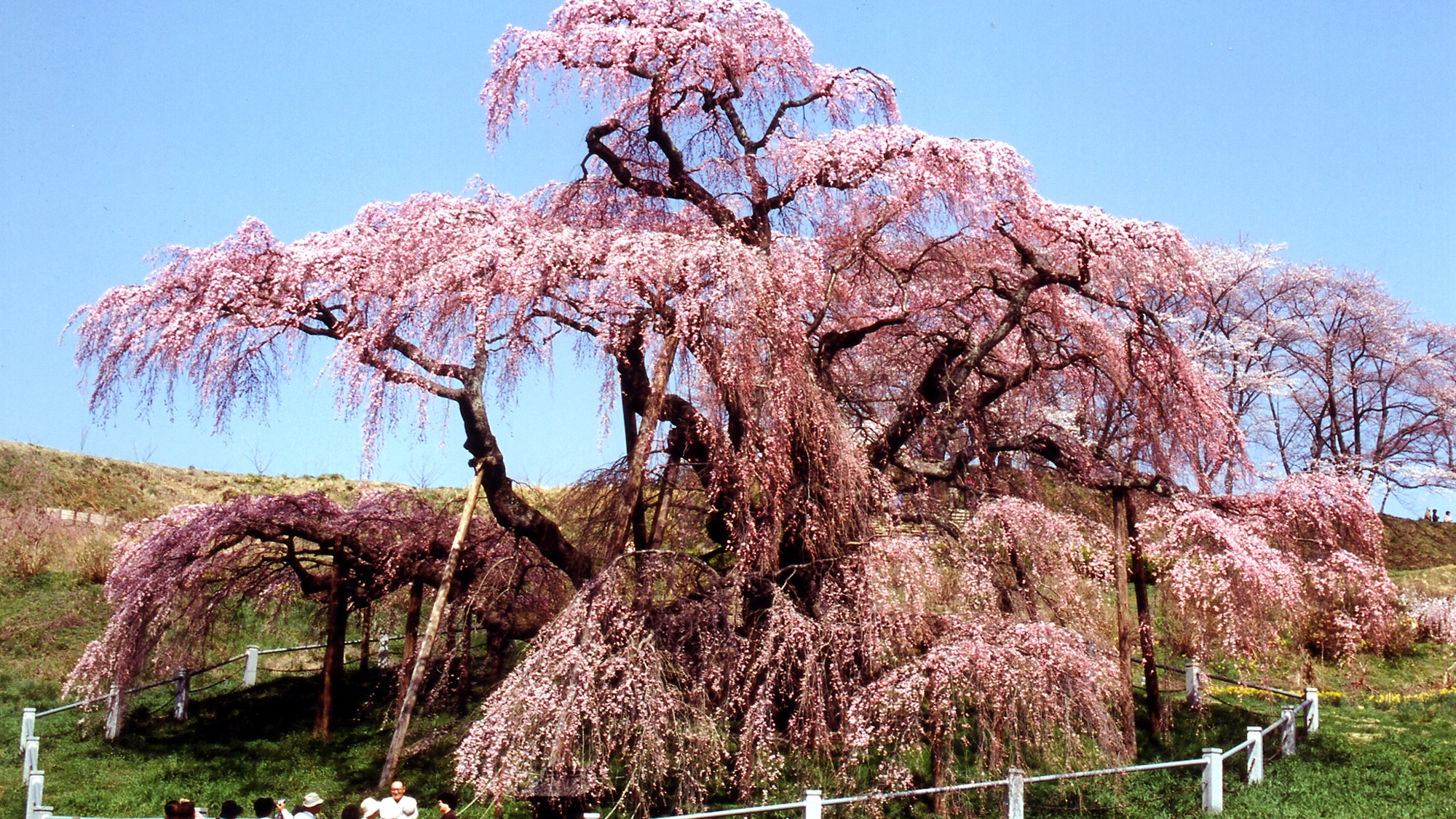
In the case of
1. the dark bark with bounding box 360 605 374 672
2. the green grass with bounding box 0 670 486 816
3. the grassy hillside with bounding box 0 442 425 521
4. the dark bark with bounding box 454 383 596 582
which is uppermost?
the grassy hillside with bounding box 0 442 425 521

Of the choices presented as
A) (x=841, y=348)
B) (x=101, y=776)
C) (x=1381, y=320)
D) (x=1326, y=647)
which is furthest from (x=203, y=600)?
(x=1381, y=320)

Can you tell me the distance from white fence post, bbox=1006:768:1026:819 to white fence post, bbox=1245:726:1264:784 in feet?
10.6

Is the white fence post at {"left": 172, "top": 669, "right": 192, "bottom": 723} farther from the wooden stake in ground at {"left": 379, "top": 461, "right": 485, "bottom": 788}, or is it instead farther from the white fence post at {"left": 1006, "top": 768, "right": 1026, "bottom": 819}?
the white fence post at {"left": 1006, "top": 768, "right": 1026, "bottom": 819}

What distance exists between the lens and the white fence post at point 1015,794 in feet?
36.0

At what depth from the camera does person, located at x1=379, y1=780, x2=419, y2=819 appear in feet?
32.0

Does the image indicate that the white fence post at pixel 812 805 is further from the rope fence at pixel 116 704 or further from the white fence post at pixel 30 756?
the white fence post at pixel 30 756

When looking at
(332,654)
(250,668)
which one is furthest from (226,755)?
(250,668)

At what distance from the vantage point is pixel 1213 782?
475 inches

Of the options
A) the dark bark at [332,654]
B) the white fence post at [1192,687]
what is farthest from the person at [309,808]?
the white fence post at [1192,687]

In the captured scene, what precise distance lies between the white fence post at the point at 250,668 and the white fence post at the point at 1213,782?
13605 millimetres

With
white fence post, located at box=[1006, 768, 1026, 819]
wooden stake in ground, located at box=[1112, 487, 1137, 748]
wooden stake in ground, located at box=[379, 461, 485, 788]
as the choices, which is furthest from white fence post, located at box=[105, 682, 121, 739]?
wooden stake in ground, located at box=[1112, 487, 1137, 748]

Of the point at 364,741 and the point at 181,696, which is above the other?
the point at 181,696

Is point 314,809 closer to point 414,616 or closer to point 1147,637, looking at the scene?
point 414,616

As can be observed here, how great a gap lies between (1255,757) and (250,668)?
555 inches
